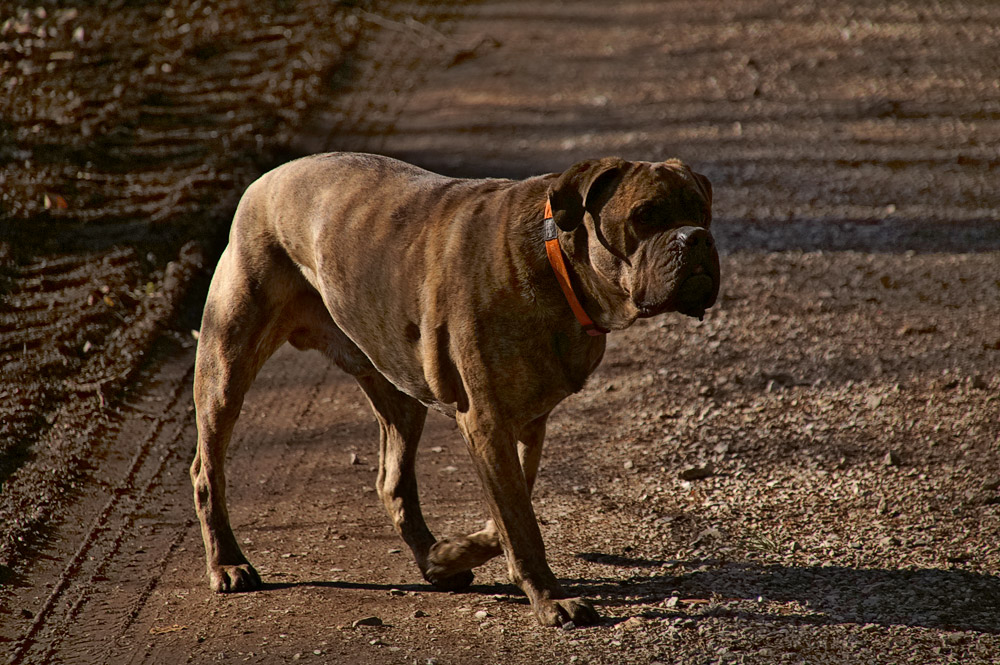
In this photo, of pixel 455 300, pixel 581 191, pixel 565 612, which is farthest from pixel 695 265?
pixel 565 612

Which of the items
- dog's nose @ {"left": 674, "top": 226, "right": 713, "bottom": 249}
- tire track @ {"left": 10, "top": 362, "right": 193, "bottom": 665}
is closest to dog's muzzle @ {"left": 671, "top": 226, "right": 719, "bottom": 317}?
dog's nose @ {"left": 674, "top": 226, "right": 713, "bottom": 249}

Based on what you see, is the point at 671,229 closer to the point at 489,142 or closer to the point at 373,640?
the point at 373,640

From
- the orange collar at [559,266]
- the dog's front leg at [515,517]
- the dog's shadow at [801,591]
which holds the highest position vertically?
the orange collar at [559,266]

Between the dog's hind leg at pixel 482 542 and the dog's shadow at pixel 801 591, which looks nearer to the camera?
the dog's shadow at pixel 801 591

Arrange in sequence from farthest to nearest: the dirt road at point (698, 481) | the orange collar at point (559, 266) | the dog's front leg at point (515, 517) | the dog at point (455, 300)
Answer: the dirt road at point (698, 481) → the dog's front leg at point (515, 517) → the orange collar at point (559, 266) → the dog at point (455, 300)

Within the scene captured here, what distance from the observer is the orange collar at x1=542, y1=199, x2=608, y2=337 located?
3834 millimetres

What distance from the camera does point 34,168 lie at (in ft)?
30.0

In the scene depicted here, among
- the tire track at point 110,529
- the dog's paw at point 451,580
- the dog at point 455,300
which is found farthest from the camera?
the dog's paw at point 451,580

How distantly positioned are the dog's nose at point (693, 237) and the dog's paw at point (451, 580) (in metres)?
1.79

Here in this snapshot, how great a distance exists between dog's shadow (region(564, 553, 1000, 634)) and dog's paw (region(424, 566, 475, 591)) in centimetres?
43

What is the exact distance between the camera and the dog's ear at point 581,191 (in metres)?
3.73

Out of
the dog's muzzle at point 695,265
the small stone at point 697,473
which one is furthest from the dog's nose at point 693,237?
the small stone at point 697,473

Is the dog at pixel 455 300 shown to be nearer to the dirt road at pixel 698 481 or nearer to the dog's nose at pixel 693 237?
the dog's nose at pixel 693 237

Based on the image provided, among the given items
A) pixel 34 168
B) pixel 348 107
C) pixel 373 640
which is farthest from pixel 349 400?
pixel 348 107
